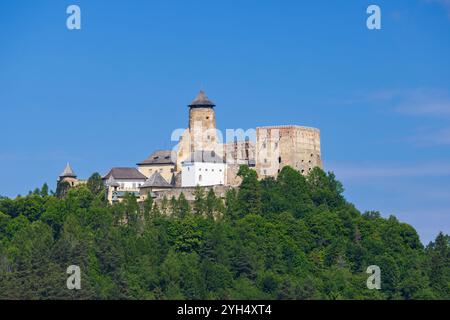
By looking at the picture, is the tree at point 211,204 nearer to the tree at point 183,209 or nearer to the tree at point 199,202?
the tree at point 199,202

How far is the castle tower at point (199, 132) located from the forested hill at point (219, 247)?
3154 mm

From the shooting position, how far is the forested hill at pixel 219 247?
77.5 metres

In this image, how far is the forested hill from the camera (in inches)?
3051

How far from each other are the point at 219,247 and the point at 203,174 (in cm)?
552

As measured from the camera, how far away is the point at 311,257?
82812 mm

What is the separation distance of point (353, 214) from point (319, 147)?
439 cm

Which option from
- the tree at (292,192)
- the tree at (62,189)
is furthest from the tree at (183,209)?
the tree at (62,189)

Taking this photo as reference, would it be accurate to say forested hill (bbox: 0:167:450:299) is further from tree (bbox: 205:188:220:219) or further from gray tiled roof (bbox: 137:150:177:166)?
gray tiled roof (bbox: 137:150:177:166)

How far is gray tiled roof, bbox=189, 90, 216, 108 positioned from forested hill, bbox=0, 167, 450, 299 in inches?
217

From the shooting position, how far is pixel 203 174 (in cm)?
8400

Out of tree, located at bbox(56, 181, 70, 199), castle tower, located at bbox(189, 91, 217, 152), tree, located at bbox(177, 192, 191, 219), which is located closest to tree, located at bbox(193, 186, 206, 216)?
tree, located at bbox(177, 192, 191, 219)
